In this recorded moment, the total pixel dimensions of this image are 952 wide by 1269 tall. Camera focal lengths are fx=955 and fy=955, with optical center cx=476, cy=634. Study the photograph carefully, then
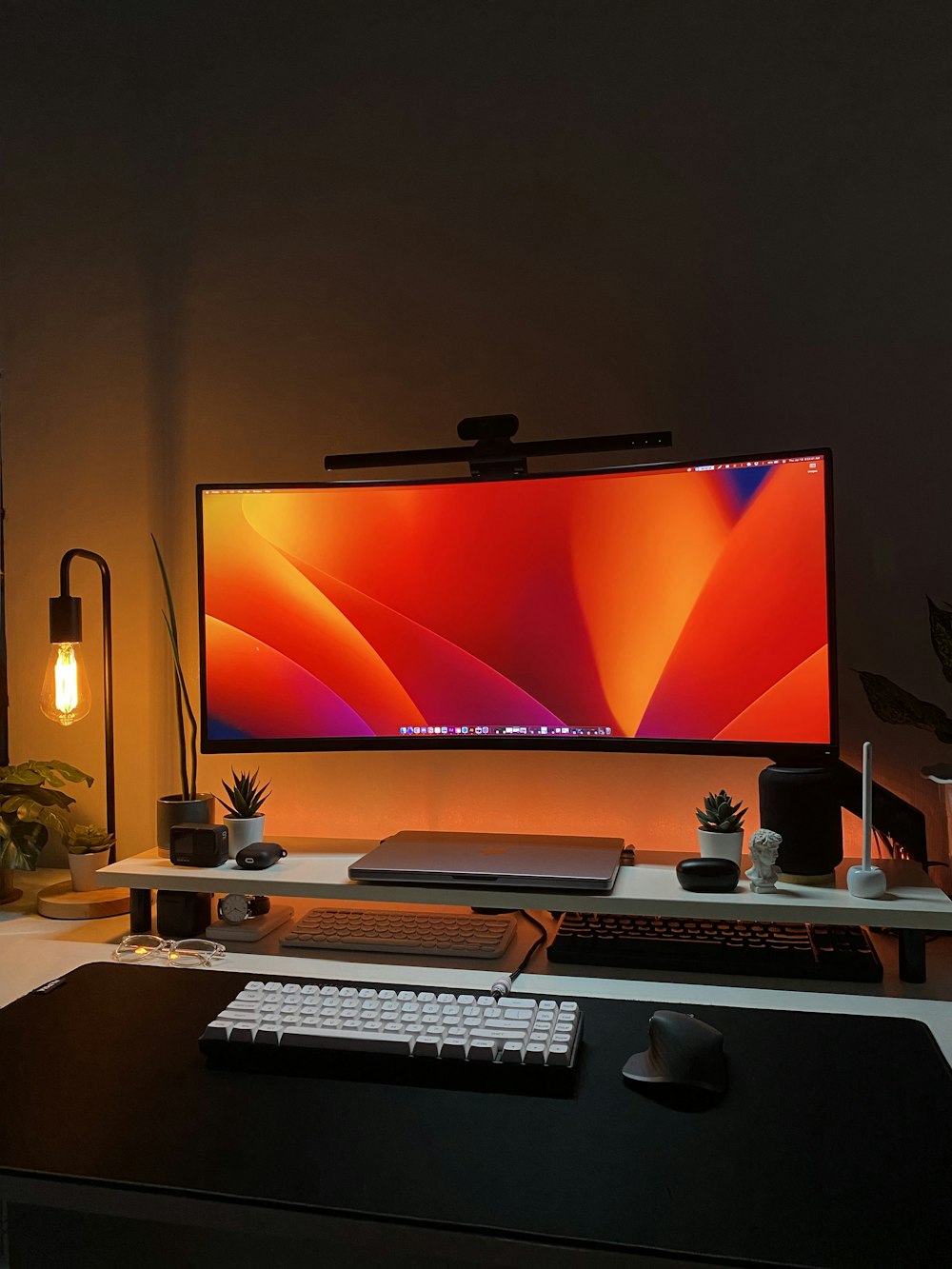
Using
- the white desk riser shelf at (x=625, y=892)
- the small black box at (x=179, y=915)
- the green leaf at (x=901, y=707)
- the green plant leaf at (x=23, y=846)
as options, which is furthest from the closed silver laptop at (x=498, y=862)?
the green plant leaf at (x=23, y=846)

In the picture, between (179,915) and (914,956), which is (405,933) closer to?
(179,915)

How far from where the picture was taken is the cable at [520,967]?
93 cm

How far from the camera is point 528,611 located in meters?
1.34

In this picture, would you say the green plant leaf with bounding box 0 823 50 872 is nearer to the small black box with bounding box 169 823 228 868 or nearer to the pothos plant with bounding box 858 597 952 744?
the small black box with bounding box 169 823 228 868

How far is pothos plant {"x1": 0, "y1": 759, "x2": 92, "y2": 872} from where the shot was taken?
4.84ft

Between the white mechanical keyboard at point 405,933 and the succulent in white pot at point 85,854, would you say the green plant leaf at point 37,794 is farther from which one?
the white mechanical keyboard at point 405,933

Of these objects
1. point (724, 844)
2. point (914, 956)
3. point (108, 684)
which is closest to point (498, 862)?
point (724, 844)

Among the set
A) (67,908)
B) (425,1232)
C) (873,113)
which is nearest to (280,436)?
(67,908)

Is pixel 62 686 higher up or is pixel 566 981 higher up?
pixel 62 686

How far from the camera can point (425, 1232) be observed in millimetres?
635

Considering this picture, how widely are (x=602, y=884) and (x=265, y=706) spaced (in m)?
0.56

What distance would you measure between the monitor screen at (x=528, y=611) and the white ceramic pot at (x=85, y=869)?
28 centimetres

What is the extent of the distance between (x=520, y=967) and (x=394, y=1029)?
305 mm

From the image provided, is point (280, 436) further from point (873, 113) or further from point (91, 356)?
point (873, 113)
